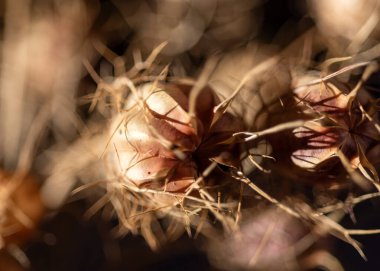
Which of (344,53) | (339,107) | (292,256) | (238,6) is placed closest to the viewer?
(339,107)

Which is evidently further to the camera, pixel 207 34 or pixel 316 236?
pixel 207 34

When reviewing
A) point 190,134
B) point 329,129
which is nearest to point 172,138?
point 190,134

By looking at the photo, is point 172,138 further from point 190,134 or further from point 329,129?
point 329,129

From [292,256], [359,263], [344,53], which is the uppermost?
[344,53]

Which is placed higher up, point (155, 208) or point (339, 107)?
point (339, 107)

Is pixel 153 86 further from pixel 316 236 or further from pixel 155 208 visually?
pixel 316 236

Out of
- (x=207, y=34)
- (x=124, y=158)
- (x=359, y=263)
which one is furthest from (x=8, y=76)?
(x=359, y=263)
